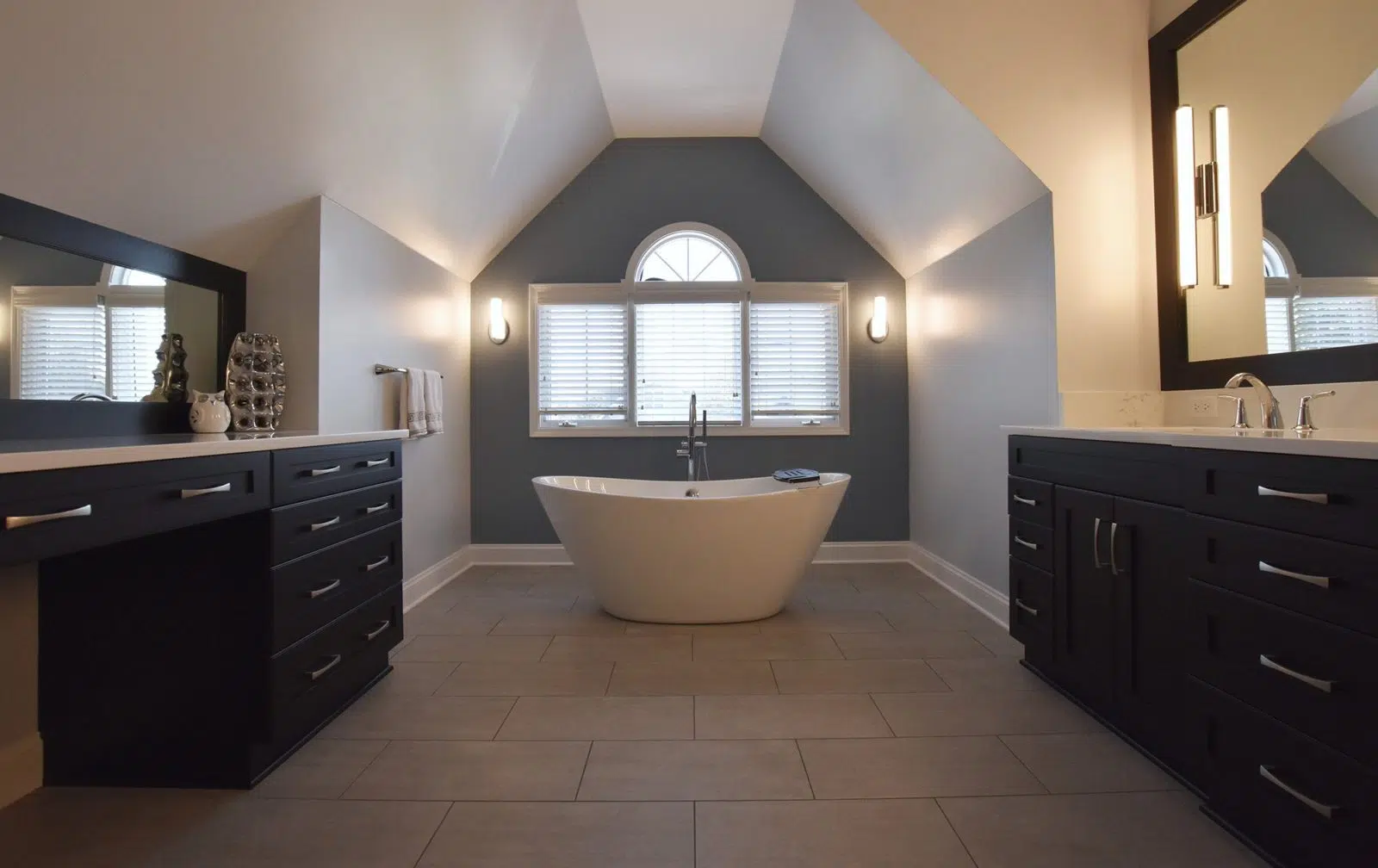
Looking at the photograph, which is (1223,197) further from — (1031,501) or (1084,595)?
(1084,595)

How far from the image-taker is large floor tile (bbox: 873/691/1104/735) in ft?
6.91

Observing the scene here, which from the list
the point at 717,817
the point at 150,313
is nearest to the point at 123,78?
the point at 150,313

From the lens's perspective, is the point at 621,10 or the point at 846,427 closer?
the point at 621,10

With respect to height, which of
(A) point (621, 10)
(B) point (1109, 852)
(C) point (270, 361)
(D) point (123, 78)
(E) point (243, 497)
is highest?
(A) point (621, 10)

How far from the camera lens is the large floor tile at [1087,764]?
5.86 feet

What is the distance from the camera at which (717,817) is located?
165cm

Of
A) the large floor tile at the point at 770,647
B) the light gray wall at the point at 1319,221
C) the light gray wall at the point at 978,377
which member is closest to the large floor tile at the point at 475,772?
the large floor tile at the point at 770,647

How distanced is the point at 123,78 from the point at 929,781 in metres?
2.83

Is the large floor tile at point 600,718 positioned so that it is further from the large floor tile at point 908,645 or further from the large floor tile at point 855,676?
the large floor tile at point 908,645

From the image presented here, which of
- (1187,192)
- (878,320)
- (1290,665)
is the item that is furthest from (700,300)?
(1290,665)

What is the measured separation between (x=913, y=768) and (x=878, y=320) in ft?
10.3

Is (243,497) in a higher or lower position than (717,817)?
higher

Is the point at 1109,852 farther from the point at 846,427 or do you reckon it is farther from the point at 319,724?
the point at 846,427

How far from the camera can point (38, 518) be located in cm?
116
